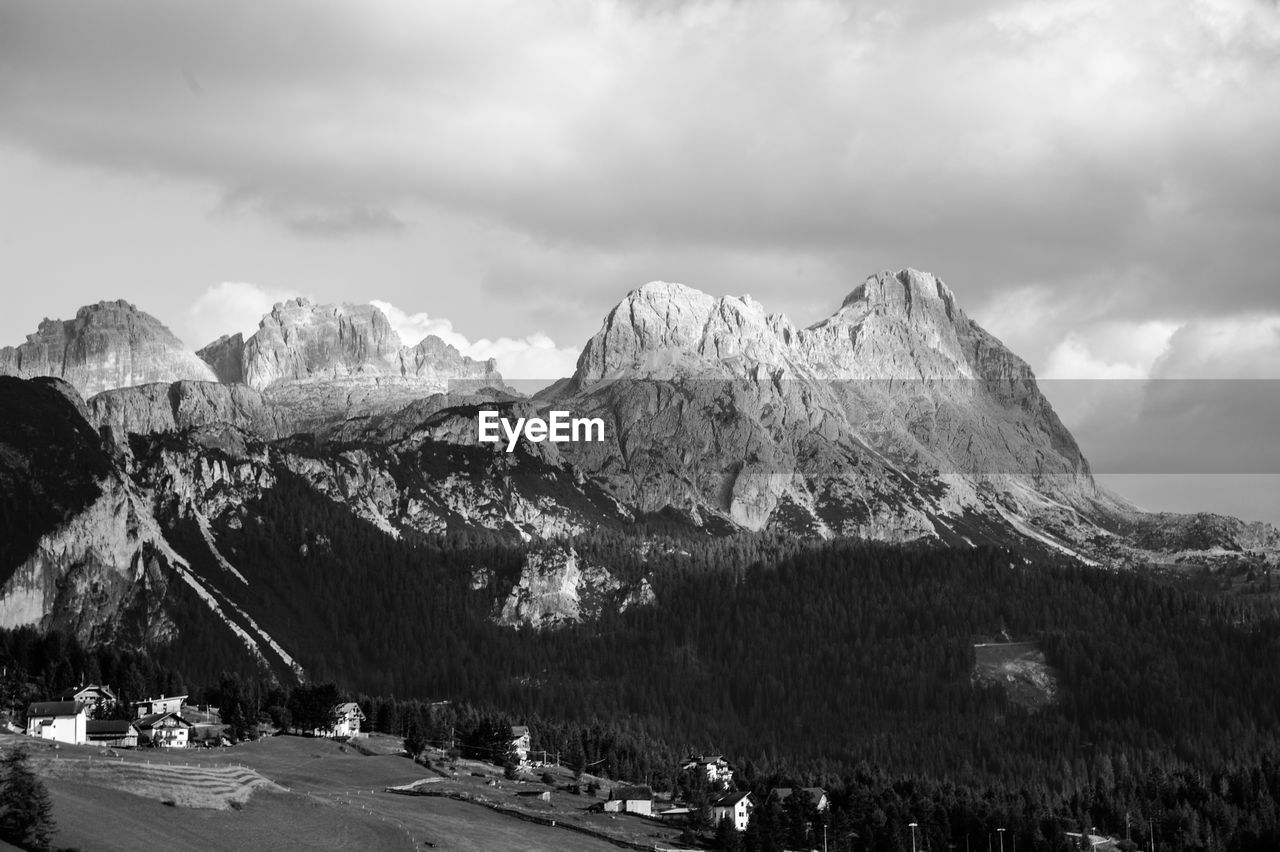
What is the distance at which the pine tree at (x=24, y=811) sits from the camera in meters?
136

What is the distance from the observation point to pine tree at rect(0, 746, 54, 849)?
136 m

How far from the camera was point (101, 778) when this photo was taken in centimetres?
16612

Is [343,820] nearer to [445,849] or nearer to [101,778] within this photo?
[445,849]

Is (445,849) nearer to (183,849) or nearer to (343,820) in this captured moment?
(343,820)

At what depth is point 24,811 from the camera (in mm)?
137875

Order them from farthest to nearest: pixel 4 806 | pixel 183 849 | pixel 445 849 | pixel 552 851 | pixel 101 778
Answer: pixel 552 851 < pixel 445 849 < pixel 101 778 < pixel 183 849 < pixel 4 806

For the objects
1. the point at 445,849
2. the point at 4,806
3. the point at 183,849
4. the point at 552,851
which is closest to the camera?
the point at 4,806

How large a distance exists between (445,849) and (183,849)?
108ft

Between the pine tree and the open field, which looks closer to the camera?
the pine tree

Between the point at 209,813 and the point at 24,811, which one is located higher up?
the point at 24,811

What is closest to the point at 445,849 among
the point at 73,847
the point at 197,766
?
the point at 197,766

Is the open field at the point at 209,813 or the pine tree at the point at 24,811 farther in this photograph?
the open field at the point at 209,813

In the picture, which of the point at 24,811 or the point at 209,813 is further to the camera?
the point at 209,813

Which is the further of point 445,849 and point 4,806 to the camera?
point 445,849
